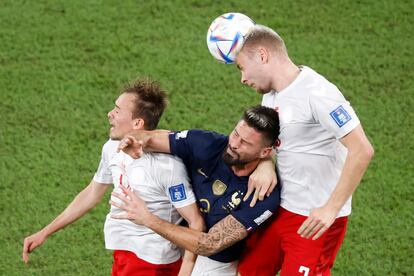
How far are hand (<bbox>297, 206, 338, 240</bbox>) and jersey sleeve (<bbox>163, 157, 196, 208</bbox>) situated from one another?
2.30ft

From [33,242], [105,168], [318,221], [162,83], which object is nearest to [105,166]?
[105,168]

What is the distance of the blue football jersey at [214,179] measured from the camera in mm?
5449

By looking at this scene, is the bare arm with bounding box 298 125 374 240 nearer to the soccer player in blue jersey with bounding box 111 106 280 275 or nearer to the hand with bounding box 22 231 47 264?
the soccer player in blue jersey with bounding box 111 106 280 275

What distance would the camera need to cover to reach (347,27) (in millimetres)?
10031

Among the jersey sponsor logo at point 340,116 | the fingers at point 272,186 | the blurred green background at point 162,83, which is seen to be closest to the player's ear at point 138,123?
the fingers at point 272,186

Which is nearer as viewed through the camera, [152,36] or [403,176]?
[403,176]

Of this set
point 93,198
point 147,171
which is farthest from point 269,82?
point 93,198

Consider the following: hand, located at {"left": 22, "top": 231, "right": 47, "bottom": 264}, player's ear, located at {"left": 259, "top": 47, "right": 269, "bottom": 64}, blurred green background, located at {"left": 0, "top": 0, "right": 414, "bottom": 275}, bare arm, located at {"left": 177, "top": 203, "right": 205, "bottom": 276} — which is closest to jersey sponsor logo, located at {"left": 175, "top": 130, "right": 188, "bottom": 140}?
bare arm, located at {"left": 177, "top": 203, "right": 205, "bottom": 276}

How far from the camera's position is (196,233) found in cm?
540

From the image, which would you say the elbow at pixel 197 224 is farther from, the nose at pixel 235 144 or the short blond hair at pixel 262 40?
the short blond hair at pixel 262 40

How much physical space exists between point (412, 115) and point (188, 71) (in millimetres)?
2122

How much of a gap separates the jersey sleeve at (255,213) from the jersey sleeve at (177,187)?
273mm

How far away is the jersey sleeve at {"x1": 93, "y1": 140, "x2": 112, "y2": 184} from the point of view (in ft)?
19.1

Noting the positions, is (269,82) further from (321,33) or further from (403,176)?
(321,33)
